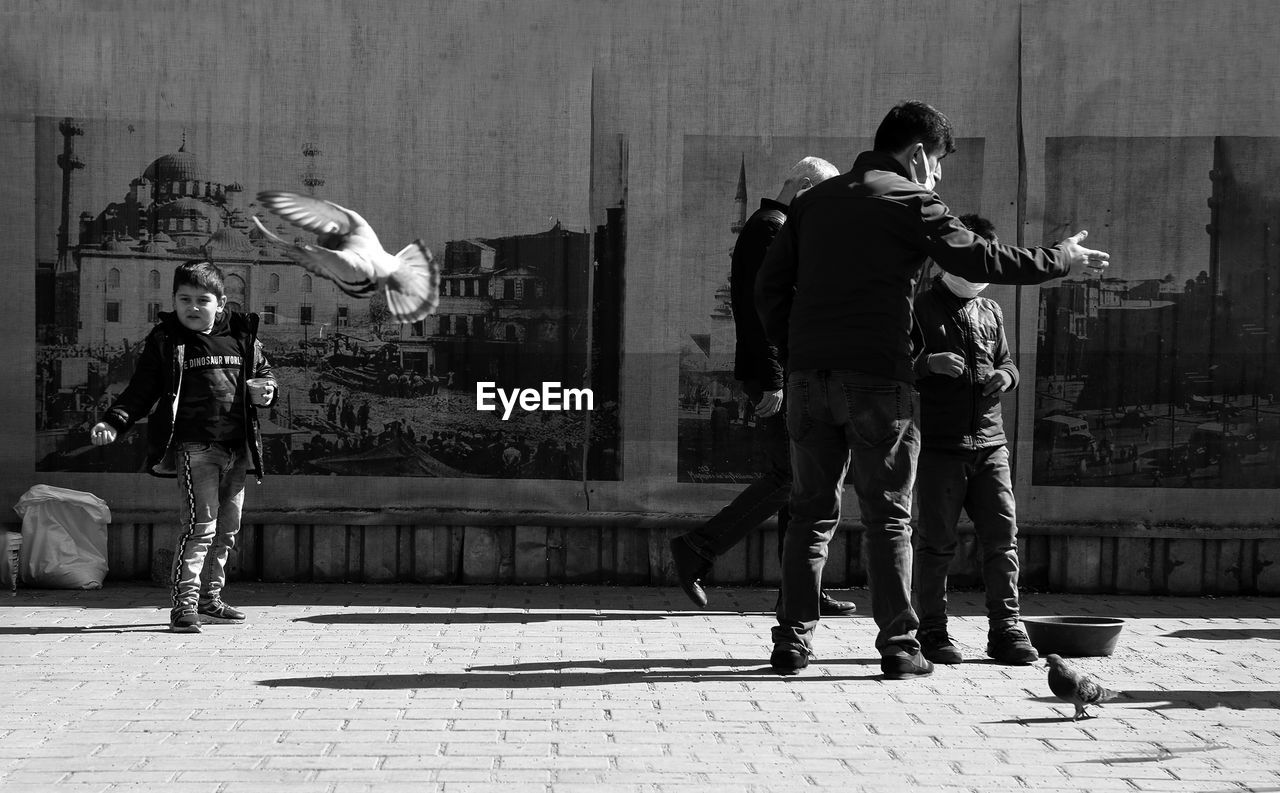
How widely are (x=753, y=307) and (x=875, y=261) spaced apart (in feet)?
3.76

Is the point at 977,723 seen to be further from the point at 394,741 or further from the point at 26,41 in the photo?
the point at 26,41

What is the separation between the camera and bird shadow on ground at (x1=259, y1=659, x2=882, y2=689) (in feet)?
16.6

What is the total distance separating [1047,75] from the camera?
24.5ft

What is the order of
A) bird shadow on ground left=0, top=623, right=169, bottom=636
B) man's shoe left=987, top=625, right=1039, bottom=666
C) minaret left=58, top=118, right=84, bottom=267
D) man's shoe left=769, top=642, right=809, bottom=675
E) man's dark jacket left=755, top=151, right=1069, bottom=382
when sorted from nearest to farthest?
man's dark jacket left=755, top=151, right=1069, bottom=382, man's shoe left=769, top=642, right=809, bottom=675, man's shoe left=987, top=625, right=1039, bottom=666, bird shadow on ground left=0, top=623, right=169, bottom=636, minaret left=58, top=118, right=84, bottom=267

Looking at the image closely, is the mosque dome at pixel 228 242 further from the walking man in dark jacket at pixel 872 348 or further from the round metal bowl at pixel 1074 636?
the round metal bowl at pixel 1074 636

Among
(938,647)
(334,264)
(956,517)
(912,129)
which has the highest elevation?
(912,129)

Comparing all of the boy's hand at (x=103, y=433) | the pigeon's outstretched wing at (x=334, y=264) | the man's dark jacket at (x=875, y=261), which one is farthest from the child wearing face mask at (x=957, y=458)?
the boy's hand at (x=103, y=433)

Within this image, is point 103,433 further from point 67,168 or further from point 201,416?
point 67,168

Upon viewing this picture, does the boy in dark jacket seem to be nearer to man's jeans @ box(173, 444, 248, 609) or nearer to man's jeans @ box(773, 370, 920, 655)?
man's jeans @ box(173, 444, 248, 609)

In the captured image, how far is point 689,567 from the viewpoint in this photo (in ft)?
21.4

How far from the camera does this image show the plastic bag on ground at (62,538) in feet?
23.7

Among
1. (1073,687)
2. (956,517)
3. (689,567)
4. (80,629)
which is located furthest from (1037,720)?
(80,629)

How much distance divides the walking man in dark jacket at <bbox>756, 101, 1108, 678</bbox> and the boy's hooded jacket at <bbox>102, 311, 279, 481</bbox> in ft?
8.32

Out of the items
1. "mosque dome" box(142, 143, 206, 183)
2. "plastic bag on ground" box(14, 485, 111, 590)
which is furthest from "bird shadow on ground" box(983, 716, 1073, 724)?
"mosque dome" box(142, 143, 206, 183)
